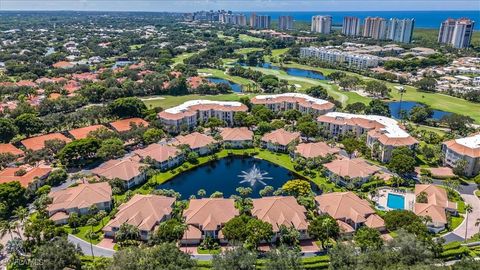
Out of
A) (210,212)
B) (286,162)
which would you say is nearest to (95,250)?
(210,212)

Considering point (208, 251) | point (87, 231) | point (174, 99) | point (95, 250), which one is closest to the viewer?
point (95, 250)

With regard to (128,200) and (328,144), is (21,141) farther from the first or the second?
(328,144)

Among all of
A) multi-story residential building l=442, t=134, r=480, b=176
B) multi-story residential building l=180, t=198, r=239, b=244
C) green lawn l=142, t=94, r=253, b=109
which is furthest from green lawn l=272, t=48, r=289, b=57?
multi-story residential building l=180, t=198, r=239, b=244

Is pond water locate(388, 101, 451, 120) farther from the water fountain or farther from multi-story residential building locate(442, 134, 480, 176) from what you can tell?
the water fountain

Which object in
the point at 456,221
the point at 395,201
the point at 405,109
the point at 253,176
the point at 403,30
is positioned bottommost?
the point at 253,176

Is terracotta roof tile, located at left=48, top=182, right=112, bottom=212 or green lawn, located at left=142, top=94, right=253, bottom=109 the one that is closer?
terracotta roof tile, located at left=48, top=182, right=112, bottom=212

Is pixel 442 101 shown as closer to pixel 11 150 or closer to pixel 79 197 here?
pixel 79 197

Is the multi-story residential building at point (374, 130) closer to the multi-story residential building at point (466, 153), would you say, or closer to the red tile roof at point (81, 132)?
the multi-story residential building at point (466, 153)
